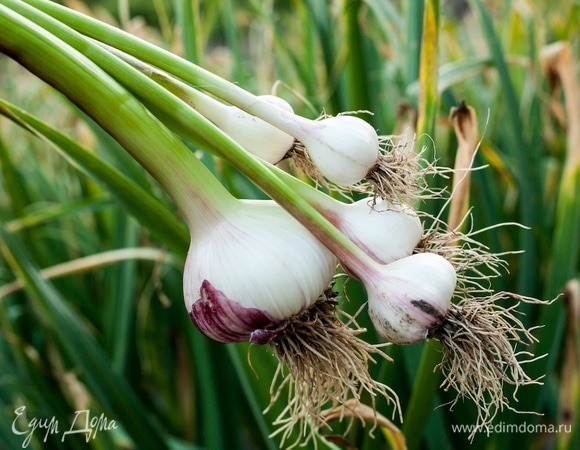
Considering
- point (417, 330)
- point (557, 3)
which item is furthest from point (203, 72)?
point (557, 3)

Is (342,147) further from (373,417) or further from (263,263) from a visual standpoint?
(373,417)

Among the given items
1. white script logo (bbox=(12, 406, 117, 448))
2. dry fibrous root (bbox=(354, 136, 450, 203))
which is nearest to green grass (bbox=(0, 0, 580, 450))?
white script logo (bbox=(12, 406, 117, 448))

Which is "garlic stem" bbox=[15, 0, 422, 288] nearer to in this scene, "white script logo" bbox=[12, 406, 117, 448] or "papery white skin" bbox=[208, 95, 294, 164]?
"papery white skin" bbox=[208, 95, 294, 164]

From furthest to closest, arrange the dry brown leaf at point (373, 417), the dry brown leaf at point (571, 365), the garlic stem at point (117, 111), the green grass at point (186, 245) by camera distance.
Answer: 1. the dry brown leaf at point (571, 365)
2. the green grass at point (186, 245)
3. the dry brown leaf at point (373, 417)
4. the garlic stem at point (117, 111)

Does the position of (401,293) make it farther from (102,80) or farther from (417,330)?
(102,80)

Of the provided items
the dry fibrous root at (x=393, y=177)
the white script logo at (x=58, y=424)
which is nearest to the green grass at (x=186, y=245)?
the white script logo at (x=58, y=424)

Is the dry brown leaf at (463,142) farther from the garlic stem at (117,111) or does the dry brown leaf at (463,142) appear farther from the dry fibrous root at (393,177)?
the garlic stem at (117,111)
